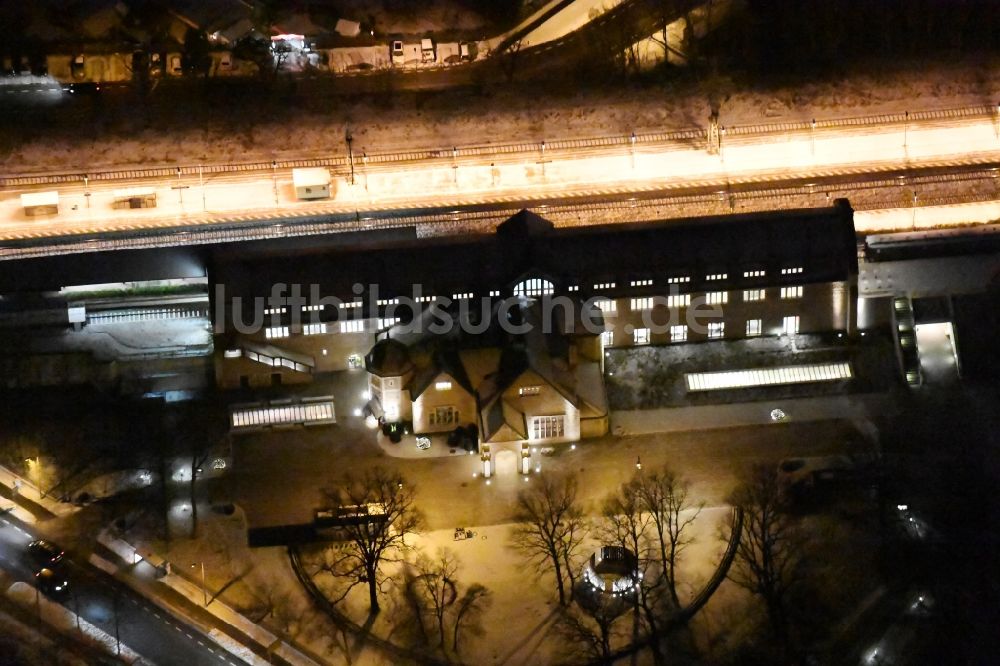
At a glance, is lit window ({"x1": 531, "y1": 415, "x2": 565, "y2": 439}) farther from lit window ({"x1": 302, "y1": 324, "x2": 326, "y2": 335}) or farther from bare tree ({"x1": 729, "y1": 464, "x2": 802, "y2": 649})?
lit window ({"x1": 302, "y1": 324, "x2": 326, "y2": 335})

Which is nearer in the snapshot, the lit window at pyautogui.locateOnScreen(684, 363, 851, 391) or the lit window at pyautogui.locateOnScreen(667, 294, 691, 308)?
the lit window at pyautogui.locateOnScreen(684, 363, 851, 391)

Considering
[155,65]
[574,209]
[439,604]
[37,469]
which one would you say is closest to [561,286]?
[574,209]

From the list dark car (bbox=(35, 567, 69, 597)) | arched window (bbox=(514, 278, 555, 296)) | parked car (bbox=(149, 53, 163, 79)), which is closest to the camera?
dark car (bbox=(35, 567, 69, 597))

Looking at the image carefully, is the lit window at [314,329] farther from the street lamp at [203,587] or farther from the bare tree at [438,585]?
the bare tree at [438,585]

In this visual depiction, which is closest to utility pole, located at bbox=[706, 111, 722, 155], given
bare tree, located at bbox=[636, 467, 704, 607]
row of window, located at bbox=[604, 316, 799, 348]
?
row of window, located at bbox=[604, 316, 799, 348]

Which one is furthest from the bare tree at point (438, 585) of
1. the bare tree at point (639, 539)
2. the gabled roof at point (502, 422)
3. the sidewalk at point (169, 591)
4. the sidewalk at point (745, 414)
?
the sidewalk at point (745, 414)

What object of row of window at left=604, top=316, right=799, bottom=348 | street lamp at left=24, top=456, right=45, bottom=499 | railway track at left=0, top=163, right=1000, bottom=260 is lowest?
street lamp at left=24, top=456, right=45, bottom=499

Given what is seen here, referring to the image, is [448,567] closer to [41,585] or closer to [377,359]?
[377,359]
